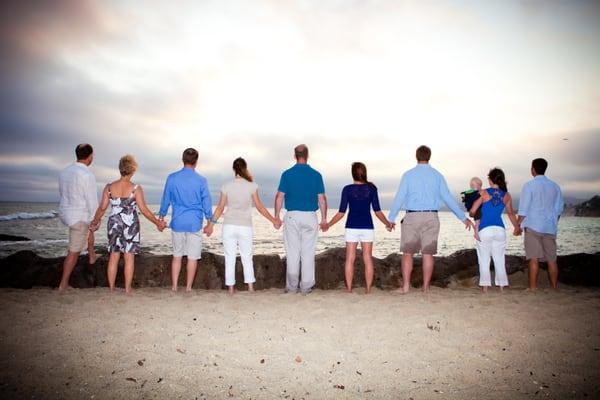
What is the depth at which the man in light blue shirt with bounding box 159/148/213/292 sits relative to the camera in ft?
20.5

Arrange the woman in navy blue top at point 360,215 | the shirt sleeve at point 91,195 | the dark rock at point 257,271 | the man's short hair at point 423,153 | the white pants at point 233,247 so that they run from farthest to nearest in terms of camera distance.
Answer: the dark rock at point 257,271 → the man's short hair at point 423,153 → the woman in navy blue top at point 360,215 → the white pants at point 233,247 → the shirt sleeve at point 91,195

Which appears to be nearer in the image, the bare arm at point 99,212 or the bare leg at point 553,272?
the bare arm at point 99,212

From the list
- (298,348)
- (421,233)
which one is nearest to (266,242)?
(421,233)

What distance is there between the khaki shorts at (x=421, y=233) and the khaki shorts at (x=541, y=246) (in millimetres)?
2046

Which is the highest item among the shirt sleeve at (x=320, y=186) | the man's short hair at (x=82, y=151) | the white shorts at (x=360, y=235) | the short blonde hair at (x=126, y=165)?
the man's short hair at (x=82, y=151)

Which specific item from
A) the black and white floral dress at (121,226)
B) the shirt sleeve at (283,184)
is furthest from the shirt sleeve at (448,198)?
the black and white floral dress at (121,226)

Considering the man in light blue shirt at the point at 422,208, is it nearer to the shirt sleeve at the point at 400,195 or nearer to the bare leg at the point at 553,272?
the shirt sleeve at the point at 400,195

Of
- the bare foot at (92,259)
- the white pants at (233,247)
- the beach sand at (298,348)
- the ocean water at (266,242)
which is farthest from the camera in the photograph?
the ocean water at (266,242)

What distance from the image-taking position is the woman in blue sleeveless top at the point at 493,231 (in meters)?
6.49

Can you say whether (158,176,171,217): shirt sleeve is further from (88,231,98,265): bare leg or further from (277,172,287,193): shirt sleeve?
(277,172,287,193): shirt sleeve

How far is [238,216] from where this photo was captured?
6.34m

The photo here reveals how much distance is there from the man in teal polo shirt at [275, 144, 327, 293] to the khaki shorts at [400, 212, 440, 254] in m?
1.68

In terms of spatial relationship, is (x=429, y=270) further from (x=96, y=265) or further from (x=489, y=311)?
(x=96, y=265)

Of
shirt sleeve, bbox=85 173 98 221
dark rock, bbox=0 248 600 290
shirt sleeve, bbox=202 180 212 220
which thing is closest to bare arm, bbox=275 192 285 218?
shirt sleeve, bbox=202 180 212 220
